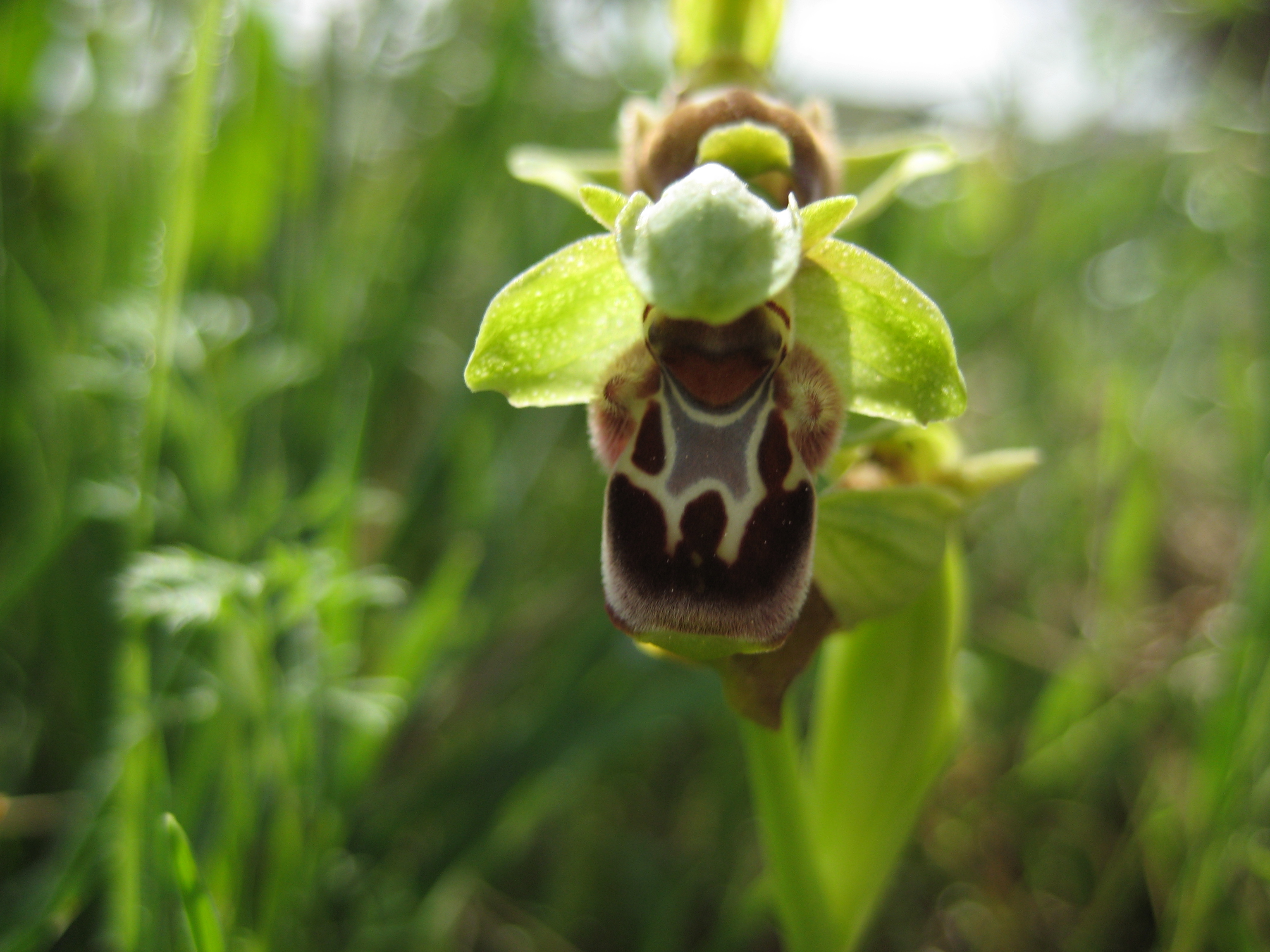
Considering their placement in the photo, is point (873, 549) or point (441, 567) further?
point (441, 567)

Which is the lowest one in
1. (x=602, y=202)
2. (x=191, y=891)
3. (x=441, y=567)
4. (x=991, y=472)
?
(x=441, y=567)

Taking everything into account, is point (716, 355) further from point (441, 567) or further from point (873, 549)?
point (441, 567)

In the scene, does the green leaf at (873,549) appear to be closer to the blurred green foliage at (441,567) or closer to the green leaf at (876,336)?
the green leaf at (876,336)

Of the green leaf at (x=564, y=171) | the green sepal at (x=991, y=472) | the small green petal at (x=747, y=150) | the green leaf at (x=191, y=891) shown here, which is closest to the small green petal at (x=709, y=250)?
the small green petal at (x=747, y=150)

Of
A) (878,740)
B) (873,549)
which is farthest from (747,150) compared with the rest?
(878,740)

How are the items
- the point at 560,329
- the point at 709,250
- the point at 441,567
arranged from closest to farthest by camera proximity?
the point at 709,250 → the point at 560,329 → the point at 441,567

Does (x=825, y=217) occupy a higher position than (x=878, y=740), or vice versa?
(x=825, y=217)

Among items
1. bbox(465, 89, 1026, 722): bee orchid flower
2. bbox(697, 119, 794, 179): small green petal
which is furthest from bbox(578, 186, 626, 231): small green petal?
bbox(697, 119, 794, 179): small green petal
